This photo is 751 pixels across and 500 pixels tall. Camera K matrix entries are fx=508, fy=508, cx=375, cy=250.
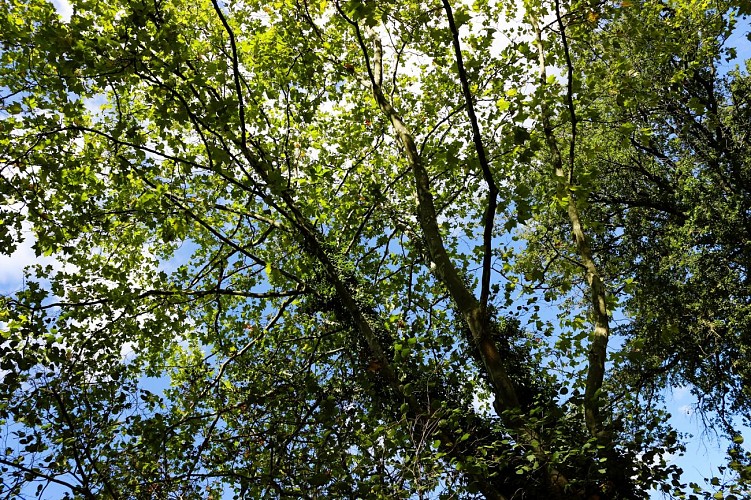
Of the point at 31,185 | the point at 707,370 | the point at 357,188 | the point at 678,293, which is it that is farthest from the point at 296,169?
the point at 707,370

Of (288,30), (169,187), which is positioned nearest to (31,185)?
(169,187)

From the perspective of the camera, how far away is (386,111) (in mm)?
8352

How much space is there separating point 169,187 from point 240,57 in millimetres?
3042

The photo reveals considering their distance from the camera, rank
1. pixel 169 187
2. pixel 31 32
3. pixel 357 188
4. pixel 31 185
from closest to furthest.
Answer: pixel 31 32, pixel 31 185, pixel 169 187, pixel 357 188

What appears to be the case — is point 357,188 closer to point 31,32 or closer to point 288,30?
point 288,30

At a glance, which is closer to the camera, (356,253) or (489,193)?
(489,193)

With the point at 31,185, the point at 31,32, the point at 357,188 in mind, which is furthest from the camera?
the point at 357,188

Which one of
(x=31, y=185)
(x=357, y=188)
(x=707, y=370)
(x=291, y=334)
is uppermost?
(x=357, y=188)

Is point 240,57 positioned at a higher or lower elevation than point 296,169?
higher

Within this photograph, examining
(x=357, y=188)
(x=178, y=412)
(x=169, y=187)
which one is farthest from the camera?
(x=357, y=188)

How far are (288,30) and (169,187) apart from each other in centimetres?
365

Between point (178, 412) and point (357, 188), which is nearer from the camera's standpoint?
point (178, 412)

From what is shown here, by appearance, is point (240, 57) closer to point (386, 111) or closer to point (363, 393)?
point (386, 111)

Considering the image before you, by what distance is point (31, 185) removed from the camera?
801 cm
